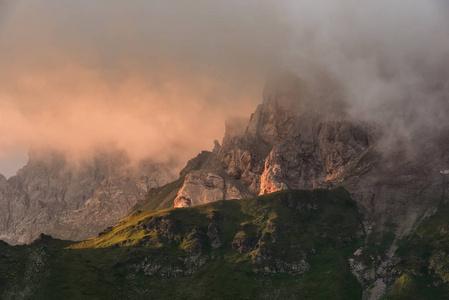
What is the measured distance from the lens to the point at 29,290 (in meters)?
193

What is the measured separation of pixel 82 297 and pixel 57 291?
13608 millimetres

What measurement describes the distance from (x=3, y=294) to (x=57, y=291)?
25109mm

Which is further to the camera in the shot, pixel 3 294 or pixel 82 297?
pixel 82 297

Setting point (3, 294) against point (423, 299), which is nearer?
point (3, 294)

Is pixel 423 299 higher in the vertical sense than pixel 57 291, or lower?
lower

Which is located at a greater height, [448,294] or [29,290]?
[29,290]

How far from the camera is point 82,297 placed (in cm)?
19900

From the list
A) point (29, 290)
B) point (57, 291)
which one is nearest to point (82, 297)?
point (57, 291)

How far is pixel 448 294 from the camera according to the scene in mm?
198625

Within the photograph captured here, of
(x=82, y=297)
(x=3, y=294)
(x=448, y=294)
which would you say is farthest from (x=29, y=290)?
(x=448, y=294)

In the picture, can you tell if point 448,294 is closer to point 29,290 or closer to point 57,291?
point 57,291

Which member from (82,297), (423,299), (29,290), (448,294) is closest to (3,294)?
(29,290)

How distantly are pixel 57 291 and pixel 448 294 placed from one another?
210 meters

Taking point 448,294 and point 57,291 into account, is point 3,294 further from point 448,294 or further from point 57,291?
point 448,294
